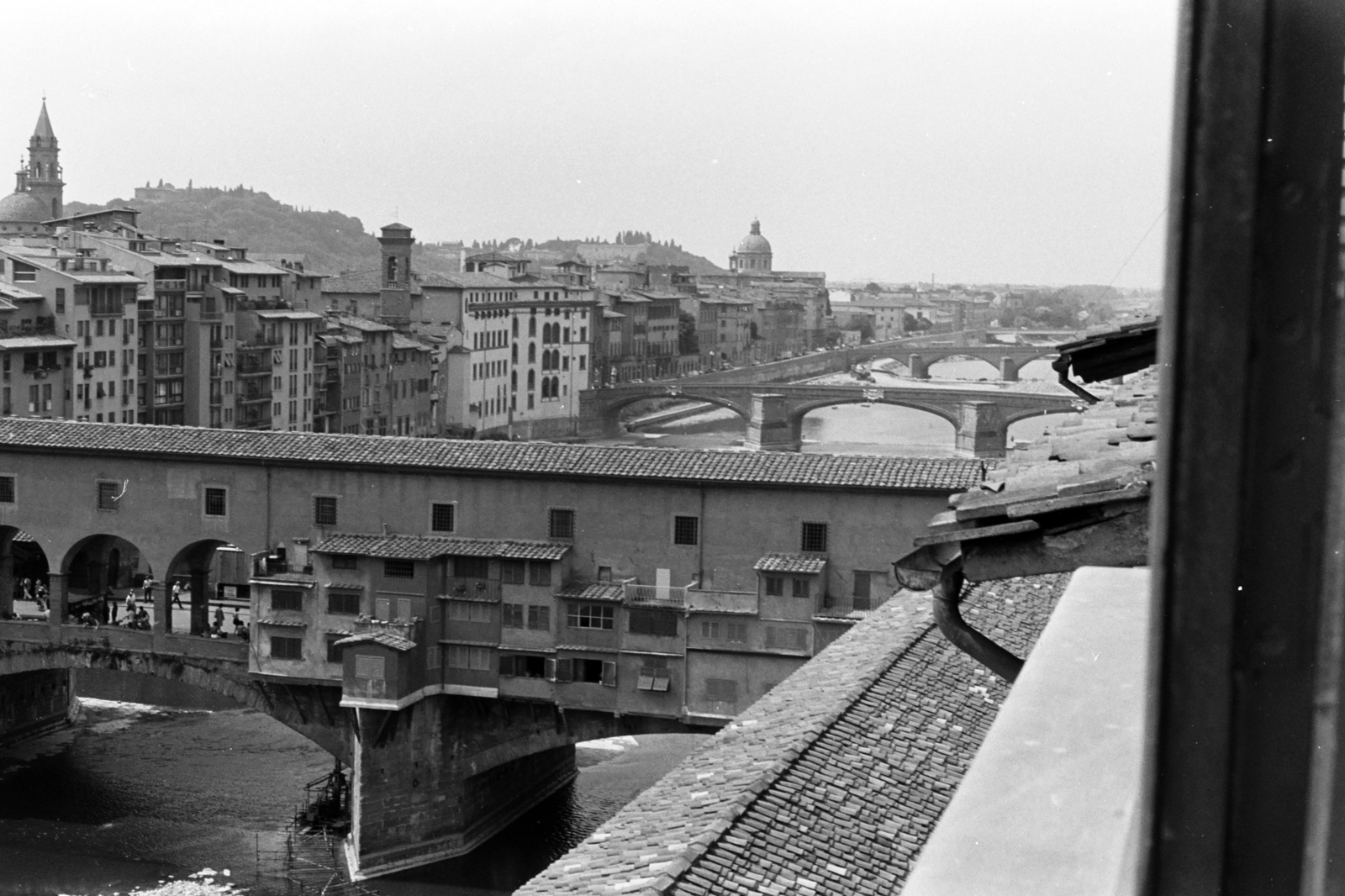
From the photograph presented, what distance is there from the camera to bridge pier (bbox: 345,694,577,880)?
15.2 metres

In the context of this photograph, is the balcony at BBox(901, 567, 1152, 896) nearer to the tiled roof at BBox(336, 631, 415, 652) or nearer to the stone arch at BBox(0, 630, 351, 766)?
the tiled roof at BBox(336, 631, 415, 652)

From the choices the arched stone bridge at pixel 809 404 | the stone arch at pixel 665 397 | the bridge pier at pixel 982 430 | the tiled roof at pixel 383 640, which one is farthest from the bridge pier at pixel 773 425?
the tiled roof at pixel 383 640

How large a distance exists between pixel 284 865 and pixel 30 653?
14.8 ft

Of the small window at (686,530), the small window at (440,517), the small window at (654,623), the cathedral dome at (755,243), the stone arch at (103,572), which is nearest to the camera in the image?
the small window at (654,623)

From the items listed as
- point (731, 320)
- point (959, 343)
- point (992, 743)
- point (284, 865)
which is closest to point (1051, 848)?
point (992, 743)

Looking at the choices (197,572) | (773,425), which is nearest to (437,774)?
(197,572)

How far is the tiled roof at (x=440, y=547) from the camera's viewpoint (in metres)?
16.1

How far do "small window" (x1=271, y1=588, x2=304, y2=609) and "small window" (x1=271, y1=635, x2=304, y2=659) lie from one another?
291mm

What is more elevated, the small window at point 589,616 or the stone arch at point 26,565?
the small window at point 589,616

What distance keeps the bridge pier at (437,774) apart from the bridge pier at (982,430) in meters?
18.9

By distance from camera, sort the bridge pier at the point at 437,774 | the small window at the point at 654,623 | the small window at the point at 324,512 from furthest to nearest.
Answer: the small window at the point at 324,512, the small window at the point at 654,623, the bridge pier at the point at 437,774

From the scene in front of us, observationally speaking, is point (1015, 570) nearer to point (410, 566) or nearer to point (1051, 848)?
point (1051, 848)

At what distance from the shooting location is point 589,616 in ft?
52.5

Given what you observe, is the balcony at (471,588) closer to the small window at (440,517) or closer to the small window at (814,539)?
the small window at (440,517)
